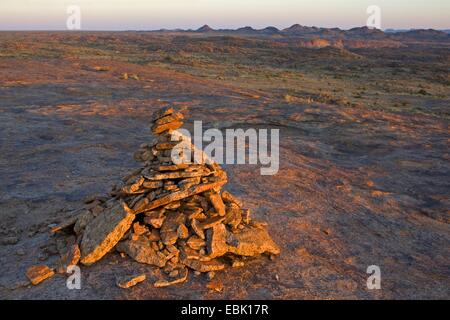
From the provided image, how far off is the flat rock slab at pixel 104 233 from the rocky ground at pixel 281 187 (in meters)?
0.16

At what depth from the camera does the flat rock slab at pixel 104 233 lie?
606cm

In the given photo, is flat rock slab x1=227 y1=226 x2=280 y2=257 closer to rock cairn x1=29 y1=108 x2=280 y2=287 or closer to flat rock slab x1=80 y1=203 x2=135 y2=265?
rock cairn x1=29 y1=108 x2=280 y2=287

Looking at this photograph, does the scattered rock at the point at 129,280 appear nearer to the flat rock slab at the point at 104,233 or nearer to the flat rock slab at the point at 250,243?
the flat rock slab at the point at 104,233

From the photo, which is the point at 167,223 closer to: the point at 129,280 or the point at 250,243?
the point at 129,280

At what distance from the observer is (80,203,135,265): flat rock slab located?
606cm

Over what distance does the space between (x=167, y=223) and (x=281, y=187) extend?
4250mm

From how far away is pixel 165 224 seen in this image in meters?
6.38

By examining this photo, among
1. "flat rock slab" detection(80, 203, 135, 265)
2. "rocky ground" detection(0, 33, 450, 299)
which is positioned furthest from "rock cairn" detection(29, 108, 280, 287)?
"rocky ground" detection(0, 33, 450, 299)

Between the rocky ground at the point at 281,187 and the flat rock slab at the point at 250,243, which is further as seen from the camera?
the flat rock slab at the point at 250,243

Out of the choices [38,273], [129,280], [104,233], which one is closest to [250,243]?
[129,280]

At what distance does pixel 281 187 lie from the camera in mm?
10047

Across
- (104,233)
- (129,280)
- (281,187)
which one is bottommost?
(129,280)

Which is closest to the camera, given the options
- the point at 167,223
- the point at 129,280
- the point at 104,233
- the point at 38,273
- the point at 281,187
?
the point at 129,280

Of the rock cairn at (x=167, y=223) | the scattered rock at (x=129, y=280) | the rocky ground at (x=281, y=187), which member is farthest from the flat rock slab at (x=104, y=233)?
the scattered rock at (x=129, y=280)
